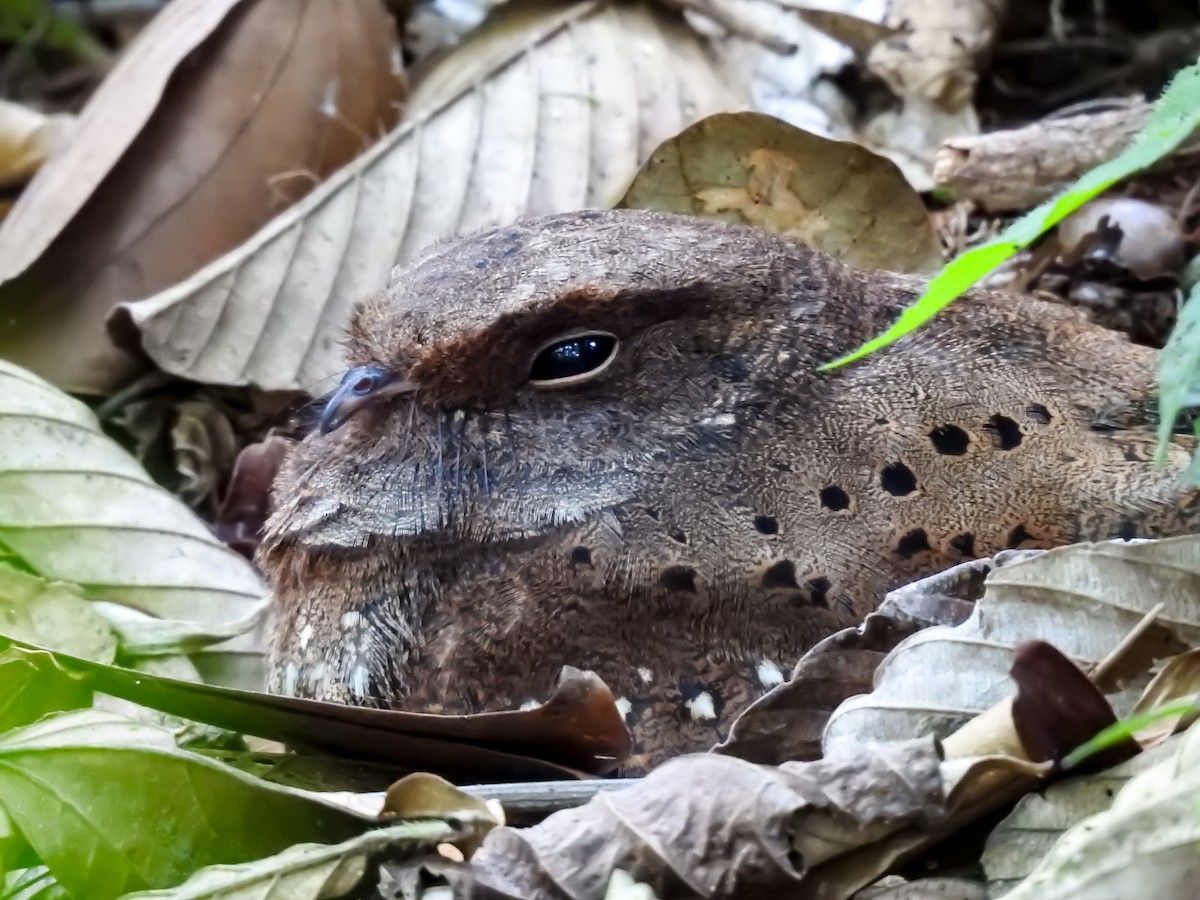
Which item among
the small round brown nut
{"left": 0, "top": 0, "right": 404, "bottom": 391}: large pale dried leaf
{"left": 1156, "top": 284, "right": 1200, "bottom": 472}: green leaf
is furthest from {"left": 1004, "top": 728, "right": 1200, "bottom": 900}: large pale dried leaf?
{"left": 0, "top": 0, "right": 404, "bottom": 391}: large pale dried leaf

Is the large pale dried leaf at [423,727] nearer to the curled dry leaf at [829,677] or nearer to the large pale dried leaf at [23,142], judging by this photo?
the curled dry leaf at [829,677]

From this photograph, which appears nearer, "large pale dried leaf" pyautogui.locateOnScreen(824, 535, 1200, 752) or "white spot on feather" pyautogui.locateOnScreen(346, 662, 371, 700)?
"large pale dried leaf" pyautogui.locateOnScreen(824, 535, 1200, 752)

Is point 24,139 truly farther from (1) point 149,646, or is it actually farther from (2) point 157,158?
(1) point 149,646

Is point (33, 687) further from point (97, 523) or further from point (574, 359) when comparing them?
point (574, 359)

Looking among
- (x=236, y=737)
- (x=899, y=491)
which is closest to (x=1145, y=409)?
(x=899, y=491)

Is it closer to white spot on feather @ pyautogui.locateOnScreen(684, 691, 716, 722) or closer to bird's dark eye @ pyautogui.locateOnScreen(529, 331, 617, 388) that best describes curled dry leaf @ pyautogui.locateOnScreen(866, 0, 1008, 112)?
bird's dark eye @ pyautogui.locateOnScreen(529, 331, 617, 388)

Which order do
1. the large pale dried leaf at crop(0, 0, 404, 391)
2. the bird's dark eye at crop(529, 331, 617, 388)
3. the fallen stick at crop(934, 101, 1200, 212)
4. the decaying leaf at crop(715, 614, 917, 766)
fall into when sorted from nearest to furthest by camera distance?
the decaying leaf at crop(715, 614, 917, 766) < the bird's dark eye at crop(529, 331, 617, 388) < the fallen stick at crop(934, 101, 1200, 212) < the large pale dried leaf at crop(0, 0, 404, 391)

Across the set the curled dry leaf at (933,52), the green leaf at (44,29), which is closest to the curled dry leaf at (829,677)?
the curled dry leaf at (933,52)

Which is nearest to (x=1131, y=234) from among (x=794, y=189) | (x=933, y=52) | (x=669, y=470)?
(x=794, y=189)
